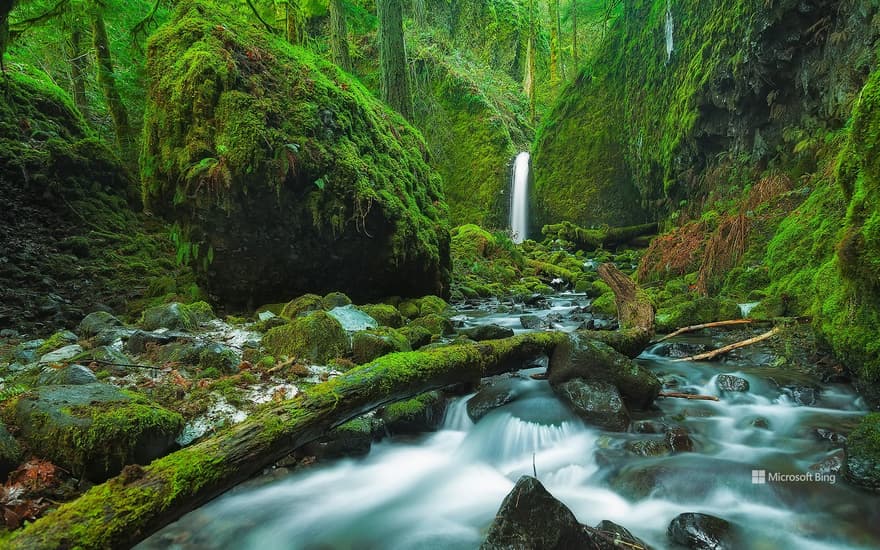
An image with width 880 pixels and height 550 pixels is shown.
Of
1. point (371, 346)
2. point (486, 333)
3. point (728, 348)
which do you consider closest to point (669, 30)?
point (728, 348)

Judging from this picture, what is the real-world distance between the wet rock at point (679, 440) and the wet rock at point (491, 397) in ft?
4.17

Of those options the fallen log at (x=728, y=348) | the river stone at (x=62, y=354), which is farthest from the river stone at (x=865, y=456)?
the river stone at (x=62, y=354)

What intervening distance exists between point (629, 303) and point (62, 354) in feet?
19.0

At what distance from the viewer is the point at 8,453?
208 cm

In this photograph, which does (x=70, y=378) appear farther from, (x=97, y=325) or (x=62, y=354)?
(x=97, y=325)

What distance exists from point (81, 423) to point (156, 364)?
4.87ft

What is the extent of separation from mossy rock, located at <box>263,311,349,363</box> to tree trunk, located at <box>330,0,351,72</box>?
325 inches

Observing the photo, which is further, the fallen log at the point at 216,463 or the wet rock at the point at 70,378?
the wet rock at the point at 70,378

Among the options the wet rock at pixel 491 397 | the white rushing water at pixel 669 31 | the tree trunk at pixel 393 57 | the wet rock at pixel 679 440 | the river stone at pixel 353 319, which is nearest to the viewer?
the wet rock at pixel 679 440

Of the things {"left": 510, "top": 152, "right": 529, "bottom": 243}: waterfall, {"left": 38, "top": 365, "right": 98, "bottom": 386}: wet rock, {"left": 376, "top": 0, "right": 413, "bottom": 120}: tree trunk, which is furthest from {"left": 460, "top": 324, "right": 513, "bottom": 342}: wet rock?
{"left": 510, "top": 152, "right": 529, "bottom": 243}: waterfall

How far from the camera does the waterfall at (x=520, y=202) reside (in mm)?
18344

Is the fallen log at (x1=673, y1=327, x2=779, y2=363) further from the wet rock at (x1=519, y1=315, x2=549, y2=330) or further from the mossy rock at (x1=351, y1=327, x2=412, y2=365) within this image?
the mossy rock at (x1=351, y1=327, x2=412, y2=365)

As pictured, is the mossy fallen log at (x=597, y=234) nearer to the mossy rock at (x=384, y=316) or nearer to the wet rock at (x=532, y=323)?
the wet rock at (x=532, y=323)

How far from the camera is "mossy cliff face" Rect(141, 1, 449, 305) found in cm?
571
